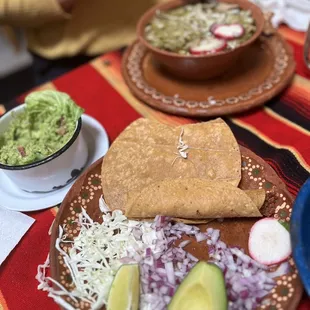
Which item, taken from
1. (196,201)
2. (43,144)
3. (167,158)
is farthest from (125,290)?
(43,144)

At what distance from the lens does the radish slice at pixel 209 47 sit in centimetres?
144

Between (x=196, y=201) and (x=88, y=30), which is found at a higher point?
(x=196, y=201)

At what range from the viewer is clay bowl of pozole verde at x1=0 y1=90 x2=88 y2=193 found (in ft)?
3.81

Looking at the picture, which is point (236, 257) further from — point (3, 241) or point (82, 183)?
point (3, 241)

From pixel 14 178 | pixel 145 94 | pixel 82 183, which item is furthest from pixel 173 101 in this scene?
pixel 14 178

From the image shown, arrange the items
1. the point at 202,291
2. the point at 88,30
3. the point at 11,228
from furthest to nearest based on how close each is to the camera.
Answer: the point at 88,30, the point at 11,228, the point at 202,291

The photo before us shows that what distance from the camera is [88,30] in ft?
6.63

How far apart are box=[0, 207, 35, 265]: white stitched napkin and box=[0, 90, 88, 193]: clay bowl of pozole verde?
3.2 inches

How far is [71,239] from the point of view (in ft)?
3.46

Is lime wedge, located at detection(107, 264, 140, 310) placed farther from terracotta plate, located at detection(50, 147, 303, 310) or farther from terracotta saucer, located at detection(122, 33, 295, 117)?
terracotta saucer, located at detection(122, 33, 295, 117)

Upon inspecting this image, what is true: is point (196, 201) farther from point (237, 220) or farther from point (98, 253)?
point (98, 253)

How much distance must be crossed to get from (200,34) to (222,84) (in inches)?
8.3

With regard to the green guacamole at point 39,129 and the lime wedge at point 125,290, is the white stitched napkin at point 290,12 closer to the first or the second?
the green guacamole at point 39,129

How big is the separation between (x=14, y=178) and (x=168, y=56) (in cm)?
62
